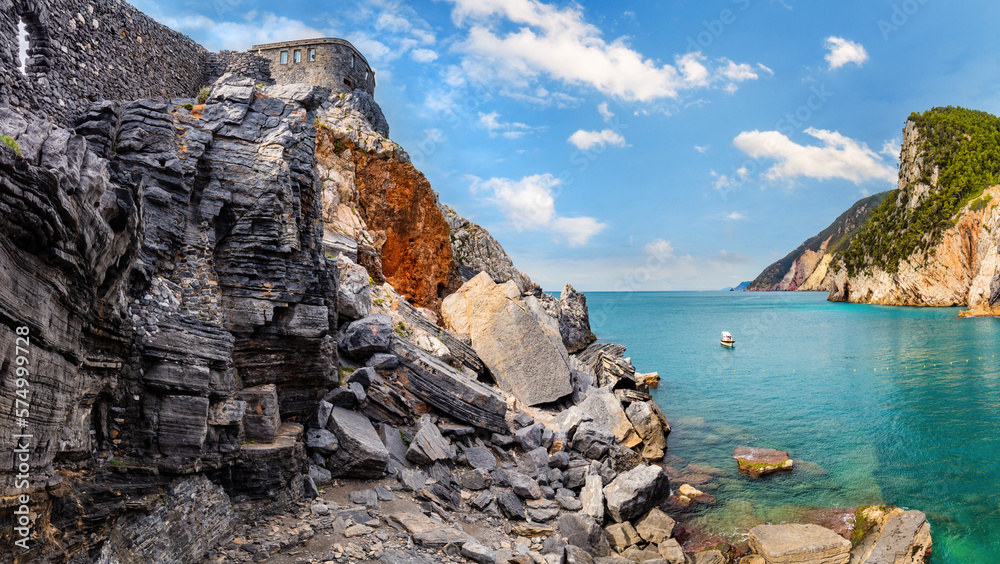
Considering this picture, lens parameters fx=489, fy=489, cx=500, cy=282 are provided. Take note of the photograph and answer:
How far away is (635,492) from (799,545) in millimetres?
4819

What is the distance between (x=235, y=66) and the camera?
62.6 ft

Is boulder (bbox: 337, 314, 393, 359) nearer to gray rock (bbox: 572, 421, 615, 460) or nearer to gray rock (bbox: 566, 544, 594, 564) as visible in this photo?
gray rock (bbox: 566, 544, 594, 564)

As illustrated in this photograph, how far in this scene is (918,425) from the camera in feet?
89.5

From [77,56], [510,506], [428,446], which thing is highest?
[77,56]

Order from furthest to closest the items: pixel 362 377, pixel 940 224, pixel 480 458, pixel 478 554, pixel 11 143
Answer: pixel 940 224 < pixel 480 458 < pixel 362 377 < pixel 478 554 < pixel 11 143

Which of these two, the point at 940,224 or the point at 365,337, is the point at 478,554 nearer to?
the point at 365,337

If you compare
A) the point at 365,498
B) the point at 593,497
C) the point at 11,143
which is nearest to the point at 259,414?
the point at 365,498

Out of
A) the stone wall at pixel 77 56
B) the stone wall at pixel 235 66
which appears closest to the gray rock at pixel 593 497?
the stone wall at pixel 77 56

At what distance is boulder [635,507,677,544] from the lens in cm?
1446

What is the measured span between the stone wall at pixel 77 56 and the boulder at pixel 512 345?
13.8 m

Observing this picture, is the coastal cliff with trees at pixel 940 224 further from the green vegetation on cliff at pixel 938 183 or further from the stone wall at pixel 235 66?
the stone wall at pixel 235 66

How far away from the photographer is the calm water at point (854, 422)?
18062 mm

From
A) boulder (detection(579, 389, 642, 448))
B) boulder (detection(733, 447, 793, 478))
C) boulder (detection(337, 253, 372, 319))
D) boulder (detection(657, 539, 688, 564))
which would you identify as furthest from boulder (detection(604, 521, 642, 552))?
boulder (detection(337, 253, 372, 319))

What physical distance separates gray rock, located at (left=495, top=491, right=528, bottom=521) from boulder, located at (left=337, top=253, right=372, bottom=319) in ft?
23.7
